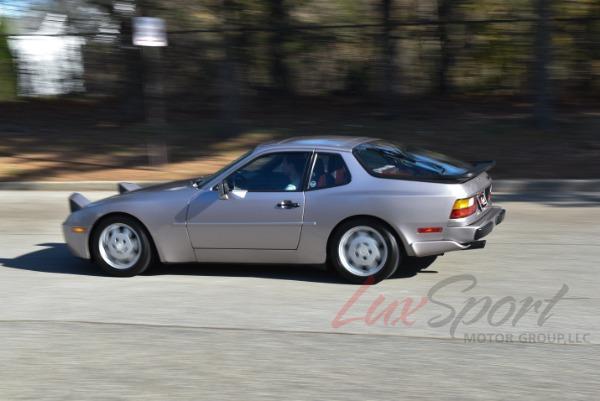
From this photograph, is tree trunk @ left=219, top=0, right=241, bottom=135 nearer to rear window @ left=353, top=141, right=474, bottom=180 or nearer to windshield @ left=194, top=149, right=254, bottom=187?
windshield @ left=194, top=149, right=254, bottom=187

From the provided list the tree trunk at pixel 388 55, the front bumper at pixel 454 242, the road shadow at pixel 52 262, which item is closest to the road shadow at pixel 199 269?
the road shadow at pixel 52 262

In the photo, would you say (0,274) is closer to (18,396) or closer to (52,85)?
(18,396)

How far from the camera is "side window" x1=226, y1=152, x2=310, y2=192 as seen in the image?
7.53 meters

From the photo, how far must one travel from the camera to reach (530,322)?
6.12 m

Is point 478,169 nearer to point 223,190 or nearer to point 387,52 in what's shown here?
point 223,190

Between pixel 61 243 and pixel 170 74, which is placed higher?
pixel 170 74

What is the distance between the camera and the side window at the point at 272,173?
753cm

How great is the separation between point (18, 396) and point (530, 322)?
11.7 ft

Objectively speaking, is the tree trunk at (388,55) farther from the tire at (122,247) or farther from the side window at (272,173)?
the tire at (122,247)

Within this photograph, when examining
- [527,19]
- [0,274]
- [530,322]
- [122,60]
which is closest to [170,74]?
[122,60]

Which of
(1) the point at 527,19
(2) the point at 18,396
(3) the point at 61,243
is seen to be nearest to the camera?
(2) the point at 18,396

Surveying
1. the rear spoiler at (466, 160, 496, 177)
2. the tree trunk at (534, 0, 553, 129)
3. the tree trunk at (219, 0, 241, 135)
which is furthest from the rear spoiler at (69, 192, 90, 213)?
the tree trunk at (534, 0, 553, 129)

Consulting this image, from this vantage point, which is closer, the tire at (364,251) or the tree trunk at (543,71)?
the tire at (364,251)

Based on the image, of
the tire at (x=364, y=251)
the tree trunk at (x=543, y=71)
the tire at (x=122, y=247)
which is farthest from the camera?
the tree trunk at (x=543, y=71)
